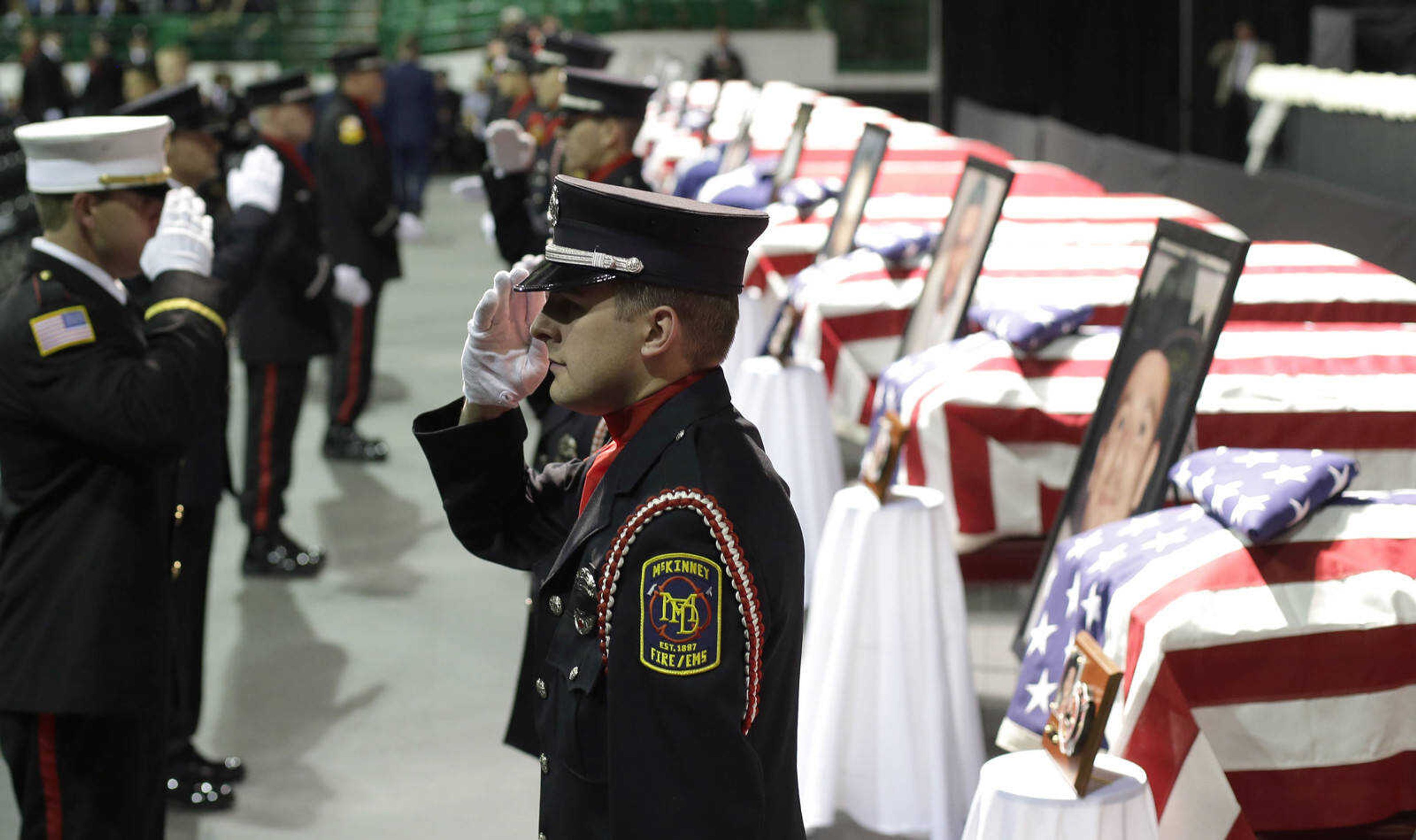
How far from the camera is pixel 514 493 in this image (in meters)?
1.96

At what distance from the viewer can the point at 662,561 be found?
5.17 ft

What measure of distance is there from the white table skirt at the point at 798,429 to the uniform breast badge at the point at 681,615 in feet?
9.53

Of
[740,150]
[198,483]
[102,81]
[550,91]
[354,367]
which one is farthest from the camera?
[102,81]

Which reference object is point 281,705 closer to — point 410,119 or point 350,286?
point 350,286

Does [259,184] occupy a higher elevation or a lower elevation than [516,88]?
higher

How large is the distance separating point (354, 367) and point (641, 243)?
5576 millimetres

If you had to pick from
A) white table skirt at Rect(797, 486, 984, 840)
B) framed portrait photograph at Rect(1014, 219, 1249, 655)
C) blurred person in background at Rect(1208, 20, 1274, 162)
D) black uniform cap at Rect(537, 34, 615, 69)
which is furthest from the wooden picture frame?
blurred person in background at Rect(1208, 20, 1274, 162)

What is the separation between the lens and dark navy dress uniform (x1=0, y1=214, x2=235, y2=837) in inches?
105

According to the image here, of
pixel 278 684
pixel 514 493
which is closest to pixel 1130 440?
pixel 514 493

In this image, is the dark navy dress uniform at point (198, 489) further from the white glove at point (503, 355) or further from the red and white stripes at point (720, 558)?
the red and white stripes at point (720, 558)

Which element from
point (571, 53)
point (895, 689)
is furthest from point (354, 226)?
point (895, 689)

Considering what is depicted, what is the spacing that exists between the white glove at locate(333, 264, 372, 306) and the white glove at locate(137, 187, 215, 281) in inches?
123

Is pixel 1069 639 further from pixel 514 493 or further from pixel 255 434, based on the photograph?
pixel 255 434

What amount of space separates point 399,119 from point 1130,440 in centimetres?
1267
